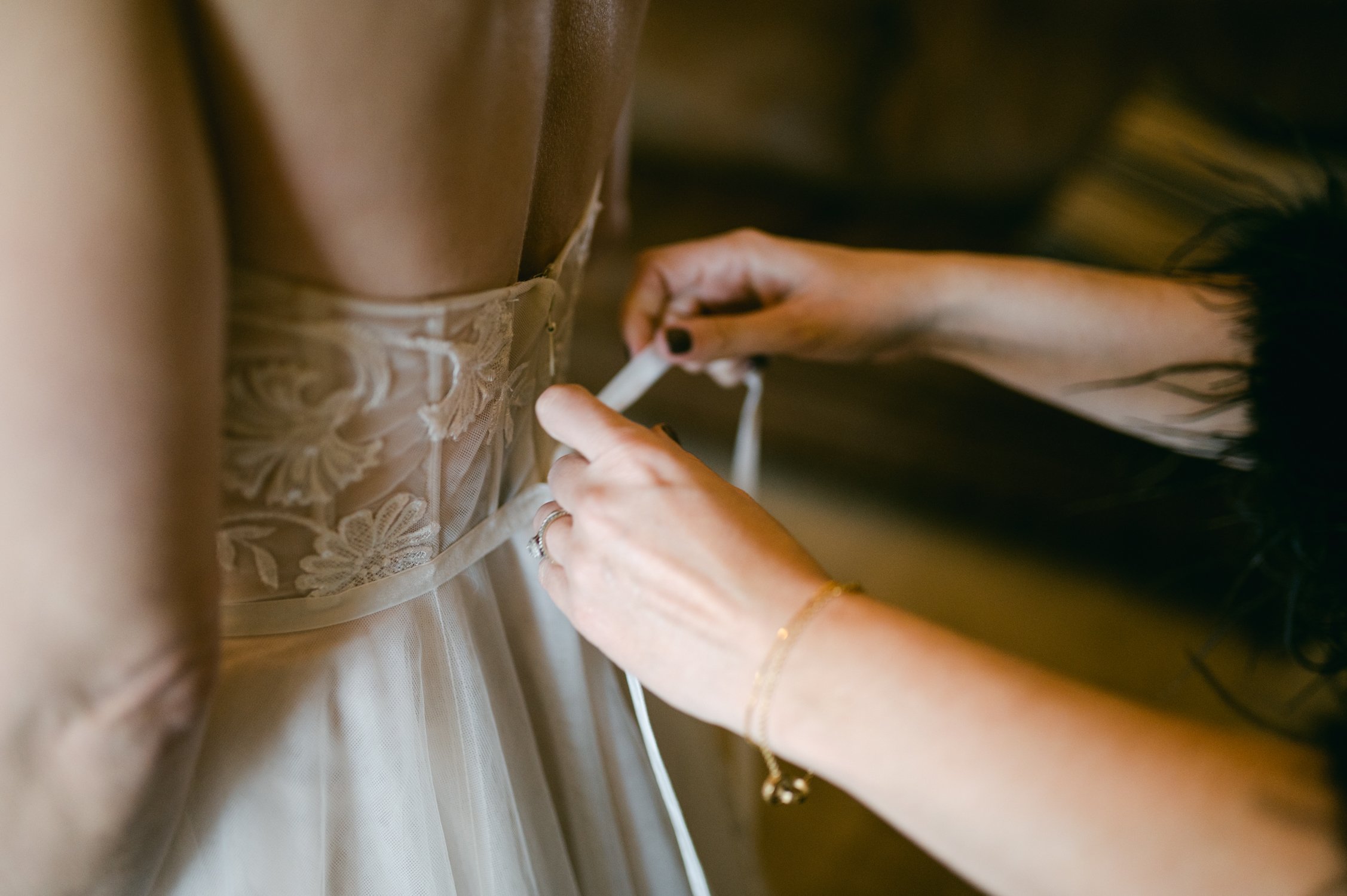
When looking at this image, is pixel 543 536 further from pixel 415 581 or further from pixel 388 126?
pixel 388 126

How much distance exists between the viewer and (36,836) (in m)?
0.41

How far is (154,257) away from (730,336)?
0.46m

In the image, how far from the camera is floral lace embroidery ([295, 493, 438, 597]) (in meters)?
0.48

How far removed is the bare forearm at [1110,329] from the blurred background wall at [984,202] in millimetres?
789

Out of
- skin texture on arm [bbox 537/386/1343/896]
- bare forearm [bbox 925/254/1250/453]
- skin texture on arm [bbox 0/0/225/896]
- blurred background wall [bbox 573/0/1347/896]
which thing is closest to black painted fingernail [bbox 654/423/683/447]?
skin texture on arm [bbox 537/386/1343/896]

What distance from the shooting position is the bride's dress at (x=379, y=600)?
0.43m

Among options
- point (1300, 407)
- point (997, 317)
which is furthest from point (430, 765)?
point (1300, 407)

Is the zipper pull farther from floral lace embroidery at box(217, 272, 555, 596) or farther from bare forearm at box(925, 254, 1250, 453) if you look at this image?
bare forearm at box(925, 254, 1250, 453)

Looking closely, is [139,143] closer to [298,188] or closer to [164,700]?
[298,188]

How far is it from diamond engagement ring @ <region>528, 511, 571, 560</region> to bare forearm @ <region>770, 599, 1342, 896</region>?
0.57 feet

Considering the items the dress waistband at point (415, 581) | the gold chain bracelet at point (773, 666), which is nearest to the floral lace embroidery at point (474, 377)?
the dress waistband at point (415, 581)

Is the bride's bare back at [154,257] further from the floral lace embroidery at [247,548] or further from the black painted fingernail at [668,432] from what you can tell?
the black painted fingernail at [668,432]

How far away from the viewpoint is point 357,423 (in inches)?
17.6

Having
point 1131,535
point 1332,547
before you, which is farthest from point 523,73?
point 1131,535
